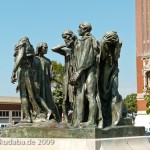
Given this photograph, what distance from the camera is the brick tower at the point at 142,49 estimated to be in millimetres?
58625

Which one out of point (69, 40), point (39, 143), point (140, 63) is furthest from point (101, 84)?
point (140, 63)

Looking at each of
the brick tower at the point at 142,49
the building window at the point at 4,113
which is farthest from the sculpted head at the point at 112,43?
the building window at the point at 4,113

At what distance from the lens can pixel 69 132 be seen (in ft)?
29.6

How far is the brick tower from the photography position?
192 ft

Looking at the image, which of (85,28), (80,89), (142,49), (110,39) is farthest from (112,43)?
(142,49)

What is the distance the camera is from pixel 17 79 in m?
10.5

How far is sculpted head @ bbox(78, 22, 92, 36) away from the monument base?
2.14 meters

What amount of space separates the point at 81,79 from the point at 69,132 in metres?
1.20

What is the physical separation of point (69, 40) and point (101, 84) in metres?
1.26

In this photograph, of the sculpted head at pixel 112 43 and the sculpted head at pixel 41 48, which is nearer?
the sculpted head at pixel 112 43

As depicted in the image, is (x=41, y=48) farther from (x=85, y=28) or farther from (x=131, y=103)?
(x=131, y=103)

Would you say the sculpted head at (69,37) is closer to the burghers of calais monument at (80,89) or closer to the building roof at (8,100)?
the burghers of calais monument at (80,89)

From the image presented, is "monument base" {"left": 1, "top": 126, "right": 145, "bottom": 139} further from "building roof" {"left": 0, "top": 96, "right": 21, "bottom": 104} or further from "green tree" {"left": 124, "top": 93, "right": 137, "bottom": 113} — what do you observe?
"green tree" {"left": 124, "top": 93, "right": 137, "bottom": 113}

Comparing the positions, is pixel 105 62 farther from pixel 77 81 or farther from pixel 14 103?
pixel 14 103
